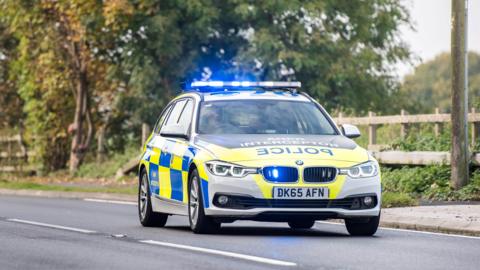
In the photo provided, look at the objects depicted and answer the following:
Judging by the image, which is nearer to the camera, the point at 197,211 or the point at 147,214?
the point at 197,211

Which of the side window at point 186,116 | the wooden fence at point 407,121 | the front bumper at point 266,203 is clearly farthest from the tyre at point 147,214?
the wooden fence at point 407,121

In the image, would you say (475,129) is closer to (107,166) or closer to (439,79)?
(107,166)

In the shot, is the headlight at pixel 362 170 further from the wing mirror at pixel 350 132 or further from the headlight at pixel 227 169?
the headlight at pixel 227 169

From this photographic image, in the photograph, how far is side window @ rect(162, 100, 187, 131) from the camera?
59.3 ft

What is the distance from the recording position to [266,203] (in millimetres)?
15430

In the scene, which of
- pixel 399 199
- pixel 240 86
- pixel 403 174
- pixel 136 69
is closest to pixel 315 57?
pixel 136 69

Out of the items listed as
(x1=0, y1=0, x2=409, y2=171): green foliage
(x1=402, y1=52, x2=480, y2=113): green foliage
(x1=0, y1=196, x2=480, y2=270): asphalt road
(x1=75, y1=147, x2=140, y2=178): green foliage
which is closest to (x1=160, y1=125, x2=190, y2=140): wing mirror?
(x1=0, y1=196, x2=480, y2=270): asphalt road

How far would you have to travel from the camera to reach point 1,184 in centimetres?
3631

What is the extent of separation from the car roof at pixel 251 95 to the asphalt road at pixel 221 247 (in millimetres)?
A: 1594

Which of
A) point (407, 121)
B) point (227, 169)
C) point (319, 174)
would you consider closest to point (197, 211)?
point (227, 169)

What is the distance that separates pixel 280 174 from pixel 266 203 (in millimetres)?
350

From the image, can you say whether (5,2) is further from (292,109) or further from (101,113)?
(292,109)

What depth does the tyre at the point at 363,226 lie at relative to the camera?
16.1 m

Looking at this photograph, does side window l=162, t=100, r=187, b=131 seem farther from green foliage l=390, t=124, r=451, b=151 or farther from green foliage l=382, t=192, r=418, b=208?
green foliage l=390, t=124, r=451, b=151
